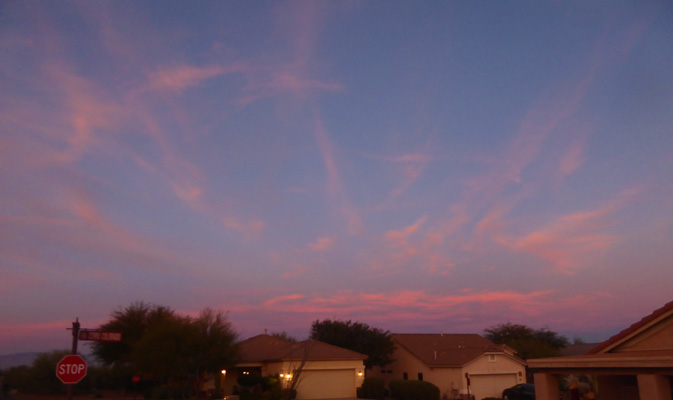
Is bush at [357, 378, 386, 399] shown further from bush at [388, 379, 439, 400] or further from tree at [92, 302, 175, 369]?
tree at [92, 302, 175, 369]

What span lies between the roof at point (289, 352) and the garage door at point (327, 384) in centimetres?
115

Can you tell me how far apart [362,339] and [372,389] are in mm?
9975

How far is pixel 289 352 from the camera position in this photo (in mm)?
43344

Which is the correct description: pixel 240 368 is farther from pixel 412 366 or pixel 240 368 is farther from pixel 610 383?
pixel 610 383

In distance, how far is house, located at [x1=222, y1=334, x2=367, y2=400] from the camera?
42281 millimetres

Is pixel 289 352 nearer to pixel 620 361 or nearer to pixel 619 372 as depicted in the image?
pixel 619 372

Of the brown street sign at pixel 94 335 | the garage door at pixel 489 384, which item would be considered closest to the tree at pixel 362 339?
the garage door at pixel 489 384

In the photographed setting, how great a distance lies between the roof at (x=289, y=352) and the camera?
140 feet

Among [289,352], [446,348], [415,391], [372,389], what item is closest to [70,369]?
[289,352]

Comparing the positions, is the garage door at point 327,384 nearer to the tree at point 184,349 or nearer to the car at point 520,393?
the tree at point 184,349

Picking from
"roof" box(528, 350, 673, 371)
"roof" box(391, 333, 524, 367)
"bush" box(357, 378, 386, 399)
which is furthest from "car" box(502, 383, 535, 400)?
"roof" box(528, 350, 673, 371)

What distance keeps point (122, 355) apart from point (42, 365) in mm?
5871

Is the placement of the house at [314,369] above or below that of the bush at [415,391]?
above

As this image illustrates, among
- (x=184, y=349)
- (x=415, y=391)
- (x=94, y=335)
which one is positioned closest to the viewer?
(x=94, y=335)
